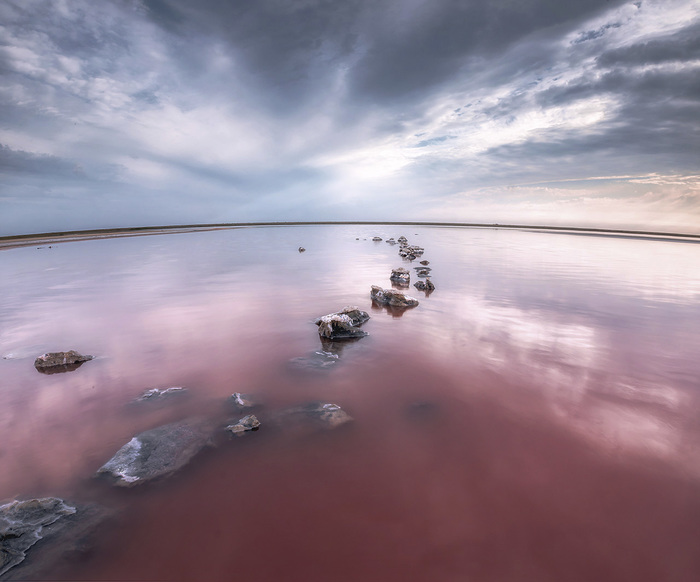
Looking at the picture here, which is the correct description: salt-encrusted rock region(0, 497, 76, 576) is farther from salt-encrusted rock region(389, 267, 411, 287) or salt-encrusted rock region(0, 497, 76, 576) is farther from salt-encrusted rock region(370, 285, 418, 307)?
salt-encrusted rock region(389, 267, 411, 287)

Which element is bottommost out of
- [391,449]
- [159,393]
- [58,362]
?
[391,449]

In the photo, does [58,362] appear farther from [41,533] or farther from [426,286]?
[426,286]

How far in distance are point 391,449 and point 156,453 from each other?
132 inches

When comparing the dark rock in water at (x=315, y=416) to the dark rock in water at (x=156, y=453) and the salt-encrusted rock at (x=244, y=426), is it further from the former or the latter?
the dark rock in water at (x=156, y=453)

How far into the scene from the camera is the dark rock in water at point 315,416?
4.83 m

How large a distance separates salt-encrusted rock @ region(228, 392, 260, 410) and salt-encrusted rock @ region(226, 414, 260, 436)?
455mm

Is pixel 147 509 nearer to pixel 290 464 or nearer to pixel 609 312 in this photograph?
pixel 290 464

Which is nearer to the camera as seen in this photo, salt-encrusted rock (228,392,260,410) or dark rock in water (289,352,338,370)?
salt-encrusted rock (228,392,260,410)

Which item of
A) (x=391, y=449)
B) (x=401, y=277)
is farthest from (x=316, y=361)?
(x=401, y=277)

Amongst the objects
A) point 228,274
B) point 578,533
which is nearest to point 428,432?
point 578,533

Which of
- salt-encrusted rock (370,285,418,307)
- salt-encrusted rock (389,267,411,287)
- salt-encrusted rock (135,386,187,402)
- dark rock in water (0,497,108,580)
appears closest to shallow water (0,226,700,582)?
dark rock in water (0,497,108,580)

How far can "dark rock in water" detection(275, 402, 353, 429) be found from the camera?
15.9 ft

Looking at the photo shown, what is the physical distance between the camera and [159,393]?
18.6ft

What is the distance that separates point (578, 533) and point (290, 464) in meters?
3.38
